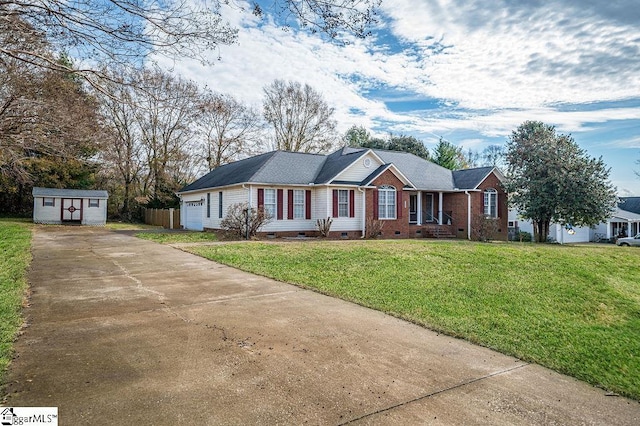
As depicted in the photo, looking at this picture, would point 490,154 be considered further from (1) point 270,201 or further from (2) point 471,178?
(1) point 270,201

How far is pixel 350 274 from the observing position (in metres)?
9.96

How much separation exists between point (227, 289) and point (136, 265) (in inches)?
164

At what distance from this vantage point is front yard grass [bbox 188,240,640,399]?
5309 mm

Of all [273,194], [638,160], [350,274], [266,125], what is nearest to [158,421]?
[350,274]

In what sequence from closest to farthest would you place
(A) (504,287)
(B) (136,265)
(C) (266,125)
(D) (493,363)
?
(D) (493,363) → (A) (504,287) → (B) (136,265) → (C) (266,125)

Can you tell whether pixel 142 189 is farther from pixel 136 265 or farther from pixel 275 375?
pixel 275 375

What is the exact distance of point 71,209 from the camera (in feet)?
106

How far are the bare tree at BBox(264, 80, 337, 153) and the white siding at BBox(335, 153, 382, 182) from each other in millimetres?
17557

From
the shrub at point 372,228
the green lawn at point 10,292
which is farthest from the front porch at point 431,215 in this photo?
the green lawn at point 10,292

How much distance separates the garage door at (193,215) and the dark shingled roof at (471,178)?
16749 mm

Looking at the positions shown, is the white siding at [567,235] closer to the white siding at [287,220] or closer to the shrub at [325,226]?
the shrub at [325,226]

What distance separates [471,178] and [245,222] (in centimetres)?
1503

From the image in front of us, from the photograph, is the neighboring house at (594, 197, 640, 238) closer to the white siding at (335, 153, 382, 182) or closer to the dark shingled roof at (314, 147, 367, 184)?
the white siding at (335, 153, 382, 182)

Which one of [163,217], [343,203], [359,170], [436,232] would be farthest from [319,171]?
[163,217]
